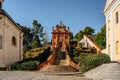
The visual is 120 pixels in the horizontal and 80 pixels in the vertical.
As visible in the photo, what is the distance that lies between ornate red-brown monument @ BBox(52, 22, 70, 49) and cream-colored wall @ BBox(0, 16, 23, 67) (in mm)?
28125

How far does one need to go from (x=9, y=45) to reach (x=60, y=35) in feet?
118

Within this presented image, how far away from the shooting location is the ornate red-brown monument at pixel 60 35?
73.3 metres

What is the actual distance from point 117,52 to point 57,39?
44.7 metres

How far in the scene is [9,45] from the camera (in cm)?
3919

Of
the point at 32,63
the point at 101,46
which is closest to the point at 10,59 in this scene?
the point at 32,63

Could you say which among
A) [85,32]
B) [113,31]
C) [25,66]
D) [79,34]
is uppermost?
[85,32]

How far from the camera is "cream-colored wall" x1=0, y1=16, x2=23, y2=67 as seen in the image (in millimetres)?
36531

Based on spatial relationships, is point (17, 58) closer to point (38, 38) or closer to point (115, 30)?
point (115, 30)

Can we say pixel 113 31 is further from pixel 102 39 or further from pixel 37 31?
pixel 37 31

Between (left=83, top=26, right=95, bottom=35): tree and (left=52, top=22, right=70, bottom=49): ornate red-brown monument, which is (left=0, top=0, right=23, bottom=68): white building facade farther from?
(left=83, top=26, right=95, bottom=35): tree

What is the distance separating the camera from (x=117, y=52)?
29.4m

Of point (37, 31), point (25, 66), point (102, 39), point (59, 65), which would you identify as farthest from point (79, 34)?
point (25, 66)

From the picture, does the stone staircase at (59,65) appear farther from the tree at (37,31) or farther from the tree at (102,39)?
the tree at (37,31)

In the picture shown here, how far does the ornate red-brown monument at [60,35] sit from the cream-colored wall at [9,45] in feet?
92.3
